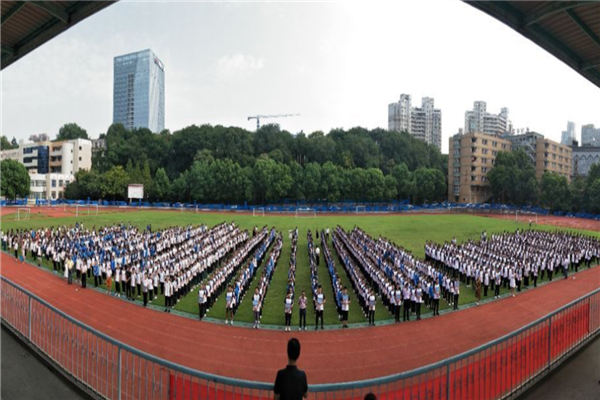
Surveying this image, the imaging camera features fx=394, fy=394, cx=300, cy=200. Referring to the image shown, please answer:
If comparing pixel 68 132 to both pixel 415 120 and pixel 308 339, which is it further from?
pixel 415 120

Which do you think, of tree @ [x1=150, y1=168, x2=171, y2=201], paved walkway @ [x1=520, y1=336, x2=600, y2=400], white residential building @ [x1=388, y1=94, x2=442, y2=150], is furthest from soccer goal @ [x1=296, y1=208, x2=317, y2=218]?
white residential building @ [x1=388, y1=94, x2=442, y2=150]

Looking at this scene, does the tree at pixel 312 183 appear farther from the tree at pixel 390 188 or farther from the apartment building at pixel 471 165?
the apartment building at pixel 471 165

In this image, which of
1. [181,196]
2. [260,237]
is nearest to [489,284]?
[260,237]

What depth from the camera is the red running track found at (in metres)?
8.91

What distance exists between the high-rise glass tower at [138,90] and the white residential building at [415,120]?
100m

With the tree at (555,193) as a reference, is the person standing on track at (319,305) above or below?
below

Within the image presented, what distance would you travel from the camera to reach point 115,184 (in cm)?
5950

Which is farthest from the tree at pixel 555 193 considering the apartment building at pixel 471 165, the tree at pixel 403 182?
the tree at pixel 403 182

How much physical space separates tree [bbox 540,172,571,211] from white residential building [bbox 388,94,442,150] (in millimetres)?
100392

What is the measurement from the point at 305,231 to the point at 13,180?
43.8m

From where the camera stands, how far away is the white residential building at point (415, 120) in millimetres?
157125

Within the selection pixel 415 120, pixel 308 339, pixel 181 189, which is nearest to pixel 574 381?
pixel 308 339

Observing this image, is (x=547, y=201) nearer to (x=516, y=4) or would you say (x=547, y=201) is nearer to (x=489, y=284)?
(x=489, y=284)

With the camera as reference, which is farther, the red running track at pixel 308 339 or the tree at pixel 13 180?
the tree at pixel 13 180
